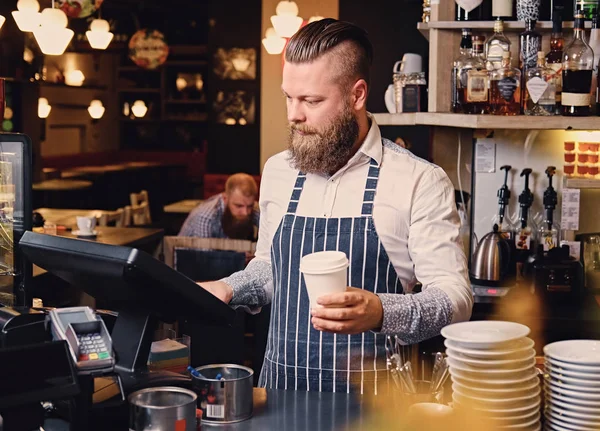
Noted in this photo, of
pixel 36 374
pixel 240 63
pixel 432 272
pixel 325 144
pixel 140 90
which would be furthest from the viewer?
pixel 140 90

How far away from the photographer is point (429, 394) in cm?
190

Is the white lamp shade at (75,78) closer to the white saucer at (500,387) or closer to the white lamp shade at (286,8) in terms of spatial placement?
the white lamp shade at (286,8)

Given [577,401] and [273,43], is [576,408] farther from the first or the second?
[273,43]

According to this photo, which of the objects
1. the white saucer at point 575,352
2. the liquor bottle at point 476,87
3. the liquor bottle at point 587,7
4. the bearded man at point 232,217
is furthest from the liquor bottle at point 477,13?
the white saucer at point 575,352

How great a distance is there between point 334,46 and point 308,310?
28.4 inches

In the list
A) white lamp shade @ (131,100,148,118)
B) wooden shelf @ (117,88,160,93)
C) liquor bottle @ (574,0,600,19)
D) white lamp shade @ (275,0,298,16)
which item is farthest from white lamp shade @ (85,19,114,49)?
wooden shelf @ (117,88,160,93)

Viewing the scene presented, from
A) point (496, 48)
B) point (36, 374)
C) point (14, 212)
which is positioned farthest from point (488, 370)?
point (496, 48)

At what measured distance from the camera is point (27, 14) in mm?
6645

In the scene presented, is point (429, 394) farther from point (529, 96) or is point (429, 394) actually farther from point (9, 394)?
point (529, 96)

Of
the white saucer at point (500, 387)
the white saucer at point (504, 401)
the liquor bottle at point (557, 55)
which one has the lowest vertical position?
the white saucer at point (504, 401)

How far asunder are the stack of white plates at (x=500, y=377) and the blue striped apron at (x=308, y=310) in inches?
22.0

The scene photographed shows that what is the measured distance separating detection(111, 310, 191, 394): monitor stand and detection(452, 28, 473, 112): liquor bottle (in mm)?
2513

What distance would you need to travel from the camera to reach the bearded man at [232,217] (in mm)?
5934

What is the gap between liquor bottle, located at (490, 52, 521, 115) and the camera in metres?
3.84
